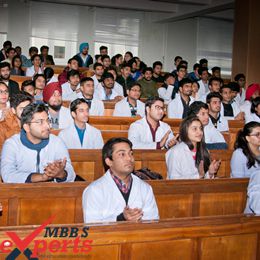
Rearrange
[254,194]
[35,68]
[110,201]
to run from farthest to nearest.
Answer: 1. [35,68]
2. [254,194]
3. [110,201]

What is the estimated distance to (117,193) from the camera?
3088 millimetres

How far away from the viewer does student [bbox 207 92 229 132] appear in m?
5.88

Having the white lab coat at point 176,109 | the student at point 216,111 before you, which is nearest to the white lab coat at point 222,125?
the student at point 216,111

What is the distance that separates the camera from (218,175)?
5.01 meters

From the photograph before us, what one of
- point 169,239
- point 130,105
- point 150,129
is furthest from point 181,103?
point 169,239

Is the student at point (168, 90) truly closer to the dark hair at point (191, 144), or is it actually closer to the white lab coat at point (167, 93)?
the white lab coat at point (167, 93)

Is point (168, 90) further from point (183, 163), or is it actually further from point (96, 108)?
point (183, 163)

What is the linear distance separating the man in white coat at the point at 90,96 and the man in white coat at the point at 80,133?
5.49 feet

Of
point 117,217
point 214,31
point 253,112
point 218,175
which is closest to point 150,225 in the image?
point 117,217

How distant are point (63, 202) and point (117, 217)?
497mm

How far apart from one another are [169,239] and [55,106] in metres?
3.20

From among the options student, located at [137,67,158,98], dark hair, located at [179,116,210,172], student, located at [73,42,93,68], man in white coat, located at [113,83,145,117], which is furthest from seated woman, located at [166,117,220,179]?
student, located at [73,42,93,68]

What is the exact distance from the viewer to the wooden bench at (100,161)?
174 inches

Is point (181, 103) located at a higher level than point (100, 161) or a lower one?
higher
